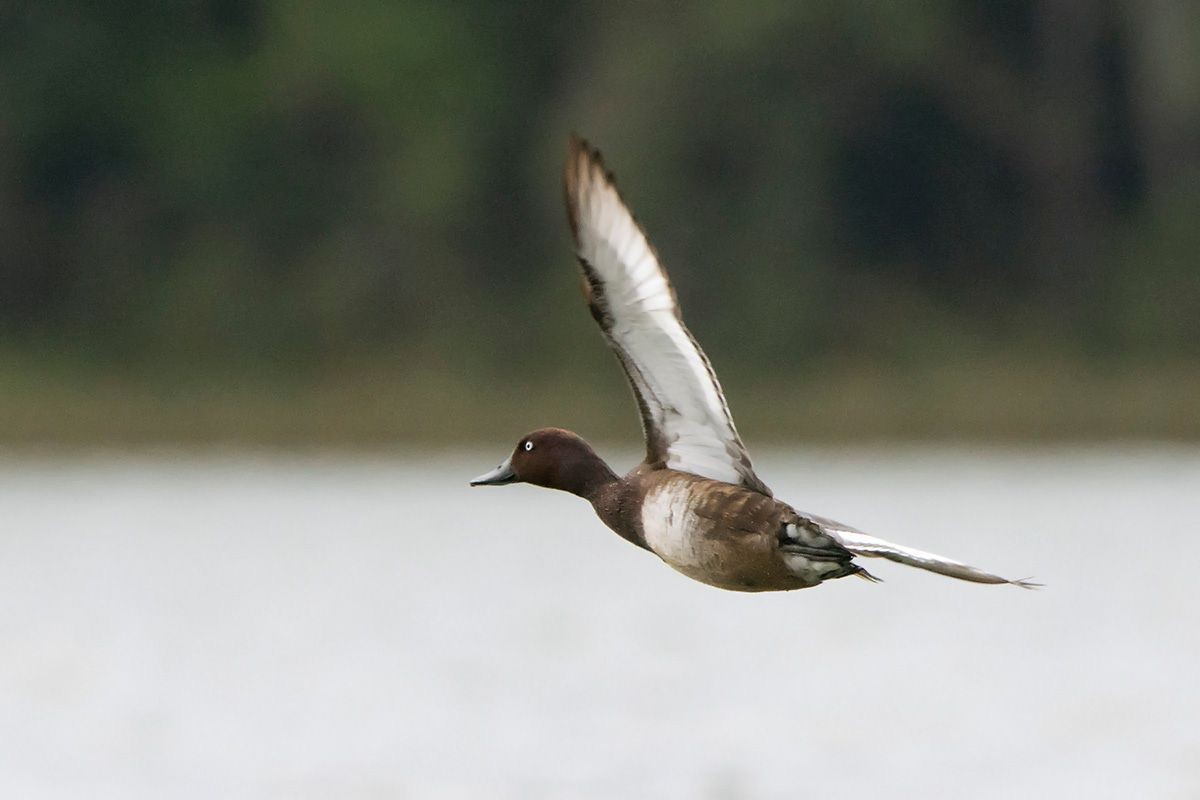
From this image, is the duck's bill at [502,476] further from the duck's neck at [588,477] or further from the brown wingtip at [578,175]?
the brown wingtip at [578,175]

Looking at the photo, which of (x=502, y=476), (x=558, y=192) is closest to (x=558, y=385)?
(x=558, y=192)

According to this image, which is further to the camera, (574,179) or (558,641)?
(558,641)

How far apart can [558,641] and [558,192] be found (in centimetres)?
1420

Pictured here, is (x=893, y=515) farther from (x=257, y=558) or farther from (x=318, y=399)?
(x=318, y=399)

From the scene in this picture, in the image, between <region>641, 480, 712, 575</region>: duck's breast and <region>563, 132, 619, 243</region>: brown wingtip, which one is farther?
<region>641, 480, 712, 575</region>: duck's breast

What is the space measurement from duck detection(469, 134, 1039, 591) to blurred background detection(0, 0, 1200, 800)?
15.2 feet

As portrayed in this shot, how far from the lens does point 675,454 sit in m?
7.17

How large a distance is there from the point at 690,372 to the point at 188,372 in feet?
71.5

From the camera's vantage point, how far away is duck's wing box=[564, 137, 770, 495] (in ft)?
22.2

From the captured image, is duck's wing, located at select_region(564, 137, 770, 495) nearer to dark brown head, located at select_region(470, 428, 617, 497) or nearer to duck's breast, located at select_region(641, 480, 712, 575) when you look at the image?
duck's breast, located at select_region(641, 480, 712, 575)

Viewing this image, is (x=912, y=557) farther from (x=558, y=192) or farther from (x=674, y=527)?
(x=558, y=192)

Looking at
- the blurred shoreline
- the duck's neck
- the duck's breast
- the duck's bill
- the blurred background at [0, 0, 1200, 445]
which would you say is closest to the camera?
the duck's breast

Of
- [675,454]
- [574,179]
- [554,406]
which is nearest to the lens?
[574,179]

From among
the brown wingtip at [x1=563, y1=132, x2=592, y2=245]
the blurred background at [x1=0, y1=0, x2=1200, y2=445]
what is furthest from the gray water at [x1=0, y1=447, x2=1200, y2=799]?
the brown wingtip at [x1=563, y1=132, x2=592, y2=245]
